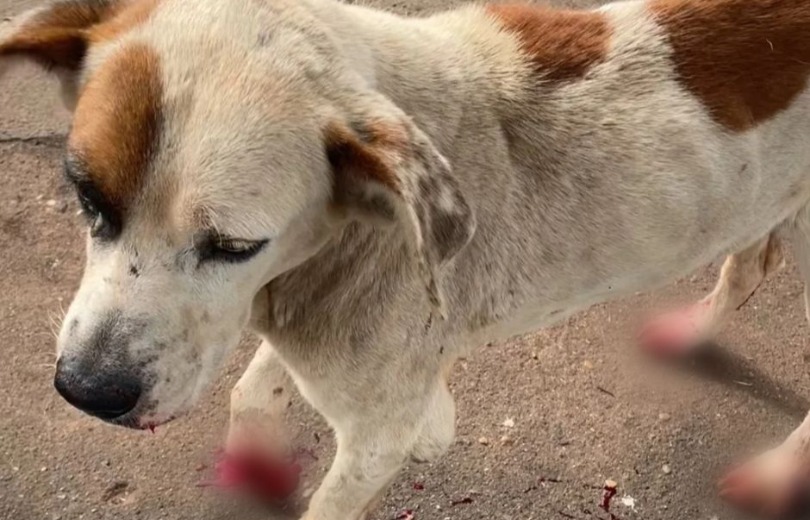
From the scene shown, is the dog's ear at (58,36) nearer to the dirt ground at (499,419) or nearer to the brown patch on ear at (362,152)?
the brown patch on ear at (362,152)

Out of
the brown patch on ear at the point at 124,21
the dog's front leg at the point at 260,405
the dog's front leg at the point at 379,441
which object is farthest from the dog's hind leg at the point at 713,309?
the brown patch on ear at the point at 124,21

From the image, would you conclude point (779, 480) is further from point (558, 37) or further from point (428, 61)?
point (428, 61)

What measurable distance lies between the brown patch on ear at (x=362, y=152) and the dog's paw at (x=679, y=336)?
5.99 feet

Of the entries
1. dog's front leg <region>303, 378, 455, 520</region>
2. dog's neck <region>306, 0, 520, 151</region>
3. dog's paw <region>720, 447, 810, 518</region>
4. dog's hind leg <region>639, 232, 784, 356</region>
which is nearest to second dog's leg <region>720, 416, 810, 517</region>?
dog's paw <region>720, 447, 810, 518</region>

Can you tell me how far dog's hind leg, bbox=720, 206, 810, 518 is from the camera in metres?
2.87

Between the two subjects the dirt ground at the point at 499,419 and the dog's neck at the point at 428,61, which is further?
the dirt ground at the point at 499,419

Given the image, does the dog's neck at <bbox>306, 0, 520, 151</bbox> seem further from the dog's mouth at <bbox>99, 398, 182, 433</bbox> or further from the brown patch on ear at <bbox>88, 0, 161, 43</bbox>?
the dog's mouth at <bbox>99, 398, 182, 433</bbox>

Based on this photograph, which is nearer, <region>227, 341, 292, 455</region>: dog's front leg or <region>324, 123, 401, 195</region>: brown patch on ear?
<region>324, 123, 401, 195</region>: brown patch on ear

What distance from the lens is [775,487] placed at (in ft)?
9.50

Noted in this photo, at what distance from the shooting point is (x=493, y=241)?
2113 millimetres

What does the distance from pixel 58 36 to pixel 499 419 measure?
1782 mm

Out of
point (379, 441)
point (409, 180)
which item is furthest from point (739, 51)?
point (379, 441)

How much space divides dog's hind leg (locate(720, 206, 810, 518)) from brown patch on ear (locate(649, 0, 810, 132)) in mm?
921

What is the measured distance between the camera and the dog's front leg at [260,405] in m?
2.66
